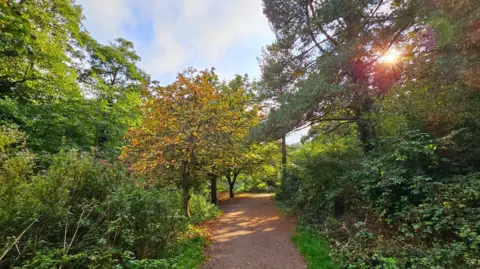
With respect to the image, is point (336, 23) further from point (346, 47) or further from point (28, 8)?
point (28, 8)

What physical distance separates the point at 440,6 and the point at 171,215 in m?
7.41

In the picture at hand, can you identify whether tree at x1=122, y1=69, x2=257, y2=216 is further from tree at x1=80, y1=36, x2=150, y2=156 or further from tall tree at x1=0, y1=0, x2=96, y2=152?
tall tree at x1=0, y1=0, x2=96, y2=152

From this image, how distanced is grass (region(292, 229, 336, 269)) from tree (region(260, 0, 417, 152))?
3456 mm

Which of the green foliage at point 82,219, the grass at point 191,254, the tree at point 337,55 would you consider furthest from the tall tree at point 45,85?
the tree at point 337,55

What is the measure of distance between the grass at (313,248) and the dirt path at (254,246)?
0.19 m

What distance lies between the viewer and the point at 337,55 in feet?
22.6

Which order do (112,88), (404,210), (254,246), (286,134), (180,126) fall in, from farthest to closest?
(112,88) → (286,134) → (180,126) → (254,246) → (404,210)

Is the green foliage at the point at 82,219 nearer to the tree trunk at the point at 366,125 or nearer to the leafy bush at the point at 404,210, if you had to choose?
the leafy bush at the point at 404,210

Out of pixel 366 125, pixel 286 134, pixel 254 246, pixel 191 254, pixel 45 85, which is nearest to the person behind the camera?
pixel 191 254

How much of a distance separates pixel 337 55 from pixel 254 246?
21.6 feet

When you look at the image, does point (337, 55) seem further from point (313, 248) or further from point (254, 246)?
point (254, 246)

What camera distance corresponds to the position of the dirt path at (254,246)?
468 cm

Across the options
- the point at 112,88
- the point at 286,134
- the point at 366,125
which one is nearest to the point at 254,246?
the point at 286,134

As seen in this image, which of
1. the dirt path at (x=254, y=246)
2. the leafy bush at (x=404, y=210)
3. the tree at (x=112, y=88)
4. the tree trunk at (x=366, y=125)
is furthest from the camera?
the tree at (x=112, y=88)
